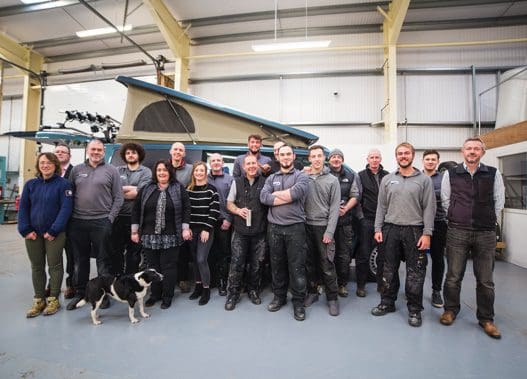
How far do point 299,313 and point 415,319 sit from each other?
103 centimetres

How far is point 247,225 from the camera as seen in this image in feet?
8.02

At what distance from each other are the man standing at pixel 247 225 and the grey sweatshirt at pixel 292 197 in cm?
13

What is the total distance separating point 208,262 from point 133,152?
147 cm

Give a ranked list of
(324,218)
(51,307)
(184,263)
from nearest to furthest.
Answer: (51,307)
(324,218)
(184,263)

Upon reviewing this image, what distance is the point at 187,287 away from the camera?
2926mm

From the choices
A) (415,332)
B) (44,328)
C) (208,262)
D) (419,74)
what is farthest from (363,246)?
(419,74)

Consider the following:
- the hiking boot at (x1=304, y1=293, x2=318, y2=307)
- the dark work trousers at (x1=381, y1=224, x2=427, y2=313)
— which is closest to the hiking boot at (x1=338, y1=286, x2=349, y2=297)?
the hiking boot at (x1=304, y1=293, x2=318, y2=307)

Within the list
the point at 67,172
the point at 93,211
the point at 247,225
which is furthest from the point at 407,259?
the point at 67,172

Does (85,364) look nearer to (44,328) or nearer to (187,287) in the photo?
(44,328)

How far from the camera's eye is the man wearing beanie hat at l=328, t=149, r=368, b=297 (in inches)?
107

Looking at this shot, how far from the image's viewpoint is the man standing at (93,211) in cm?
236

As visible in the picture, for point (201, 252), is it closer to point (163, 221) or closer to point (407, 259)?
point (163, 221)

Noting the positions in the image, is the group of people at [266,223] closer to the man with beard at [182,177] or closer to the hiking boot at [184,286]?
the man with beard at [182,177]

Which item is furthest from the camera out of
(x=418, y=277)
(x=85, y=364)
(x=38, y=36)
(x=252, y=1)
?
(x=38, y=36)
